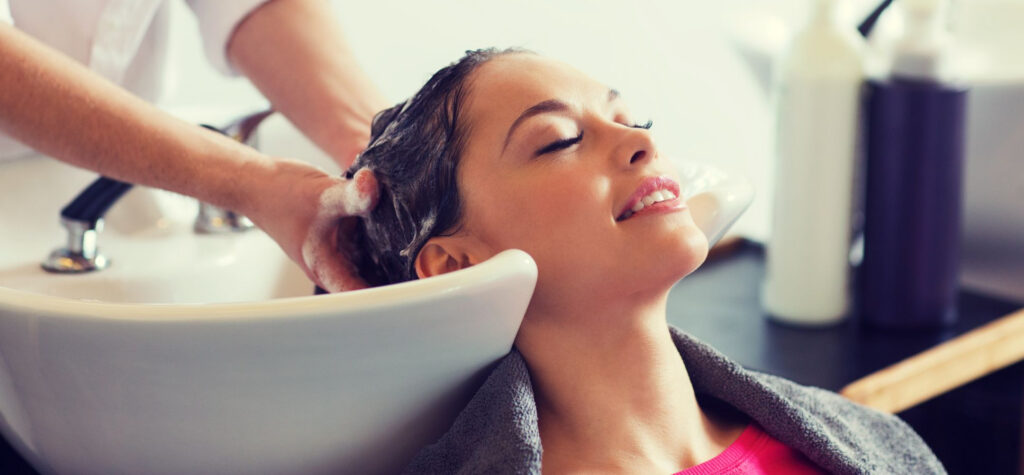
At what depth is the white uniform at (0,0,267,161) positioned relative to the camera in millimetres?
1297

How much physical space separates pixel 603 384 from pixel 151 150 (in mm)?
493

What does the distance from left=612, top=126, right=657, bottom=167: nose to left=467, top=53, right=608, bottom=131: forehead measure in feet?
0.21

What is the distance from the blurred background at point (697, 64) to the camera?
58.5 inches

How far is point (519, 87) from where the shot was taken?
1017 millimetres

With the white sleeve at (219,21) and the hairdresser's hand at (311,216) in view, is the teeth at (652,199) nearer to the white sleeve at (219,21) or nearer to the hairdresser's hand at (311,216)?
the hairdresser's hand at (311,216)

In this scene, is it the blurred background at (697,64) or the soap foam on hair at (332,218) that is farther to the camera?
the blurred background at (697,64)

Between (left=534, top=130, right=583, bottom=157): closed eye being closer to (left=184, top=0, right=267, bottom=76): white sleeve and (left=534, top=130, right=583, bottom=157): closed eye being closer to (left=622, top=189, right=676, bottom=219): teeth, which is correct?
(left=622, top=189, right=676, bottom=219): teeth

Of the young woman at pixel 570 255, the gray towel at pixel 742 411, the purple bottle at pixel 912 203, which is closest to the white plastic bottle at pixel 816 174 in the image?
the purple bottle at pixel 912 203

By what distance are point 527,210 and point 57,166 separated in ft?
2.39

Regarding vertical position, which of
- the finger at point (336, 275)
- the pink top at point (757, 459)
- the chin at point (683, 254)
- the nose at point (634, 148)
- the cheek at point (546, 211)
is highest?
the nose at point (634, 148)

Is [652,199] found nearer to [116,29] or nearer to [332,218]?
[332,218]

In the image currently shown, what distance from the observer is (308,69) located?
1.33 meters

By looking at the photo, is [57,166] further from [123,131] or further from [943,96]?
[943,96]

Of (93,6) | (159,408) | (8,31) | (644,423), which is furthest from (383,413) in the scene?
(93,6)
